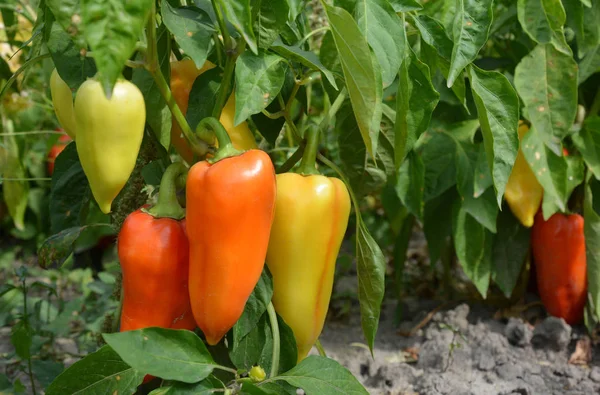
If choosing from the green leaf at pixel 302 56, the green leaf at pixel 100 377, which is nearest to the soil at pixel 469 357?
the green leaf at pixel 100 377

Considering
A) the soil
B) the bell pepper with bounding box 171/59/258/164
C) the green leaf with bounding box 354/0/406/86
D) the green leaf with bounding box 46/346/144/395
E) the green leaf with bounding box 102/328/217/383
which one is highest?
the green leaf with bounding box 354/0/406/86

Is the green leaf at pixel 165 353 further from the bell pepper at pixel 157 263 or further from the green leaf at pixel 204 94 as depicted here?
the green leaf at pixel 204 94

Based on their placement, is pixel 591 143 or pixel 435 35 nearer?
pixel 435 35

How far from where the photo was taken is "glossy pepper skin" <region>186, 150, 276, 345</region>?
88 cm

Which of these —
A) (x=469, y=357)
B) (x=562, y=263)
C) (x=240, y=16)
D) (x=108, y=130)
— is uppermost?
(x=240, y=16)

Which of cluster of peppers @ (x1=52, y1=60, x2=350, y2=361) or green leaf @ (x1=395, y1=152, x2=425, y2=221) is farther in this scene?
green leaf @ (x1=395, y1=152, x2=425, y2=221)

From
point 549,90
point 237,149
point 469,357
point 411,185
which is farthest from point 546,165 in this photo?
point 237,149

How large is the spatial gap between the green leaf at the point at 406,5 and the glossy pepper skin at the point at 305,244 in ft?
0.80

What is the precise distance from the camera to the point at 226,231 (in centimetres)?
90

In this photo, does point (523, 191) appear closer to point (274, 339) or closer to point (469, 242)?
point (469, 242)

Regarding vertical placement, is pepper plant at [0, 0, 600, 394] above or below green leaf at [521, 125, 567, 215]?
above

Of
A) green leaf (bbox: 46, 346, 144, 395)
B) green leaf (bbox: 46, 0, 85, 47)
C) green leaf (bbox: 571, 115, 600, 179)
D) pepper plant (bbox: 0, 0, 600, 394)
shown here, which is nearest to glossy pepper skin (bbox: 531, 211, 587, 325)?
green leaf (bbox: 571, 115, 600, 179)

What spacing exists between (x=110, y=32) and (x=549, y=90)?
37.1 inches

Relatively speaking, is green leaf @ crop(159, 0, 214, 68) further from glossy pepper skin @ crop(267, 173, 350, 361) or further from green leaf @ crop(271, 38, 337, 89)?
glossy pepper skin @ crop(267, 173, 350, 361)
